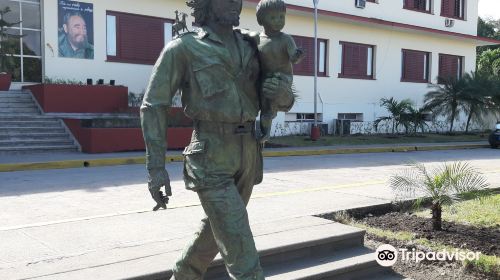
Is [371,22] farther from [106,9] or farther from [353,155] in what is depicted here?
[106,9]

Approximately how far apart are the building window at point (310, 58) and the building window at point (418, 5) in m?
6.07

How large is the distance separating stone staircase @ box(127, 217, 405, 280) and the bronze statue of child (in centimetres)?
175

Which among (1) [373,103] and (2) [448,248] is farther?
(1) [373,103]

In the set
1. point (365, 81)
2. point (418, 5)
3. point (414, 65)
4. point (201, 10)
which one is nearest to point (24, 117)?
point (201, 10)

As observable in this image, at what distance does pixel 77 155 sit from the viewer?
1364 cm

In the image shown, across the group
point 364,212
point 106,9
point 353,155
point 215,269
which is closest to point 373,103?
point 353,155

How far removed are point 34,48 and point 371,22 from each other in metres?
14.7

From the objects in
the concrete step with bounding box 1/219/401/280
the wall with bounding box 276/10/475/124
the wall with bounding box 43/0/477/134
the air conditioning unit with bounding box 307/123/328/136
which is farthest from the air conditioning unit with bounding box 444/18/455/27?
the concrete step with bounding box 1/219/401/280

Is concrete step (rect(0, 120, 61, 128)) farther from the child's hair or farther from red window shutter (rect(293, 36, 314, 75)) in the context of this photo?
the child's hair

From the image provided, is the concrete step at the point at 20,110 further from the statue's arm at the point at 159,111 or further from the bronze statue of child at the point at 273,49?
the bronze statue of child at the point at 273,49

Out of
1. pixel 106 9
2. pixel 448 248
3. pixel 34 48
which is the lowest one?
pixel 448 248

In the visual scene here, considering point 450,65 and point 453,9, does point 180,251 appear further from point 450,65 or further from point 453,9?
point 453,9

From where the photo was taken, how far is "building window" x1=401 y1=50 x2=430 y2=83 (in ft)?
89.0

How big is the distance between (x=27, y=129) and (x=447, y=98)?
62.8 feet
